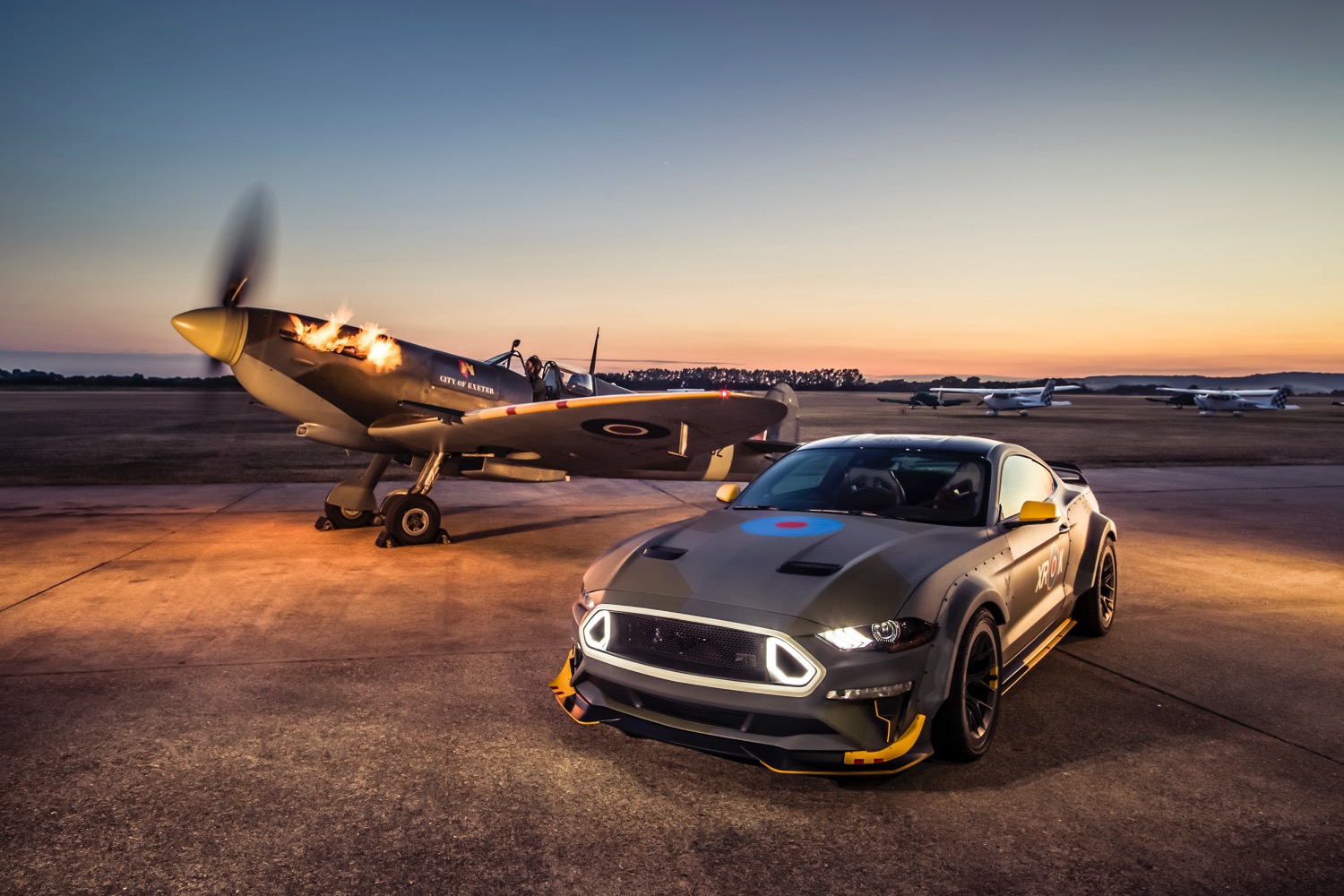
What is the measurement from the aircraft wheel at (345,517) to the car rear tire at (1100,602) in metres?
8.26

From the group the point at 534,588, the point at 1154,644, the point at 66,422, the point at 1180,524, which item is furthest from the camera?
the point at 66,422

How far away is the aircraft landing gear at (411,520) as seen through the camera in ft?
30.9

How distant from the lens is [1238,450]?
25.4 m

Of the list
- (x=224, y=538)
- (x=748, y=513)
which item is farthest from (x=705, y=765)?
(x=224, y=538)

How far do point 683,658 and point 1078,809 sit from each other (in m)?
1.71

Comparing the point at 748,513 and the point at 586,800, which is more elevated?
the point at 748,513

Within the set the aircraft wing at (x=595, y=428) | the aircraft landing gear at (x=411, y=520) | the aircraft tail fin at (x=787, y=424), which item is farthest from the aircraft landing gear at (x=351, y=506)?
the aircraft tail fin at (x=787, y=424)

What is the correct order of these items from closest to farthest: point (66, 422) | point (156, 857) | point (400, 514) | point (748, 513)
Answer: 1. point (156, 857)
2. point (748, 513)
3. point (400, 514)
4. point (66, 422)

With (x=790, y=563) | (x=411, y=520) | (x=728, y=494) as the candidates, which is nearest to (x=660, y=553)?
(x=790, y=563)

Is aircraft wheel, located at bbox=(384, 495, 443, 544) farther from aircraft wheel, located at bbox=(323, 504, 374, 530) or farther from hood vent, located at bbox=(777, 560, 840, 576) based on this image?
hood vent, located at bbox=(777, 560, 840, 576)

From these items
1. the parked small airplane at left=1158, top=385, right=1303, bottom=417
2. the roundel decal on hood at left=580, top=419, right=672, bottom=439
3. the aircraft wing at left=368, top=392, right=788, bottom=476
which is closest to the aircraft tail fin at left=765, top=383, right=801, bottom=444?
the aircraft wing at left=368, top=392, right=788, bottom=476

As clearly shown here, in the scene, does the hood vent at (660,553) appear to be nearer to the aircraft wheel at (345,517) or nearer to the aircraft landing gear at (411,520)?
the aircraft landing gear at (411,520)

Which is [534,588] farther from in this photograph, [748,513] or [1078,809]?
[1078,809]

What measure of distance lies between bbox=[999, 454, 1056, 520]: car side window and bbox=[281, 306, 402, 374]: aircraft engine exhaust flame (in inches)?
292
